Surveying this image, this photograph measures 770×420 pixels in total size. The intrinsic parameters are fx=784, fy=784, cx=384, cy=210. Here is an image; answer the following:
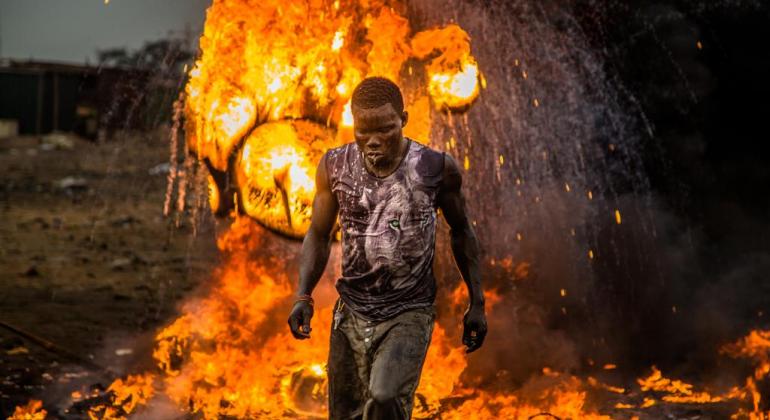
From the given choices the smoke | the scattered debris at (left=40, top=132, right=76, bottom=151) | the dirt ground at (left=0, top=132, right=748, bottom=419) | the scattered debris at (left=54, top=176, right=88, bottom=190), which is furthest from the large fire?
the scattered debris at (left=40, top=132, right=76, bottom=151)

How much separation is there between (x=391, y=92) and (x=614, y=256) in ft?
20.8

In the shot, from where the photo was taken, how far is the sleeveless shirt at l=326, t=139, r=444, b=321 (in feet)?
11.6

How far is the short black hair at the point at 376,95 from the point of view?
3.56 metres

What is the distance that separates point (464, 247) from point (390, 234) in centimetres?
48

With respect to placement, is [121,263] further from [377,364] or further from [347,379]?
[377,364]

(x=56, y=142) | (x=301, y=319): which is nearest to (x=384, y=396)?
(x=301, y=319)

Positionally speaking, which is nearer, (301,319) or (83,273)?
(301,319)

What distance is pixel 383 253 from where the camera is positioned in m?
3.54

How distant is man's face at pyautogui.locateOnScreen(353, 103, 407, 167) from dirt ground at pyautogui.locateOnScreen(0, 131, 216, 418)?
3.66 metres

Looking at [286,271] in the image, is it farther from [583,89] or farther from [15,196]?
[15,196]

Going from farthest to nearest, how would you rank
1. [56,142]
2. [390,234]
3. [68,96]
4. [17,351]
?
[68,96]
[56,142]
[17,351]
[390,234]

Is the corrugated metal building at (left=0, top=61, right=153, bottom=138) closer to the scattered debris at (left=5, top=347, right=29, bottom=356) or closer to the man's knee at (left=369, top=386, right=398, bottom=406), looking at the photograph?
the scattered debris at (left=5, top=347, right=29, bottom=356)

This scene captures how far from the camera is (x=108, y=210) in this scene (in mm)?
16422

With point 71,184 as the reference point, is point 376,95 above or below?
below
